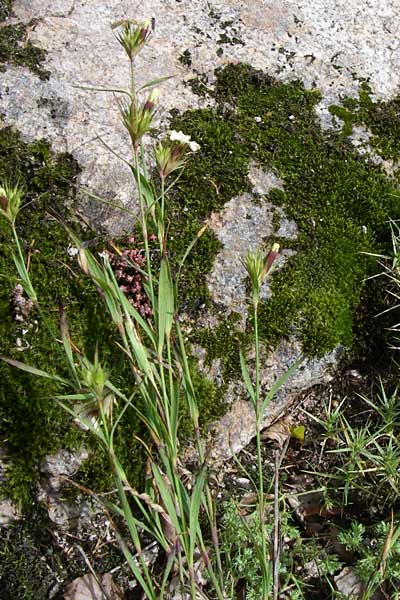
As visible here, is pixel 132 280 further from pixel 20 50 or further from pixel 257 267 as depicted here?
pixel 20 50

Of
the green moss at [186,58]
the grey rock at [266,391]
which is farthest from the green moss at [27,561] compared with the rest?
the green moss at [186,58]

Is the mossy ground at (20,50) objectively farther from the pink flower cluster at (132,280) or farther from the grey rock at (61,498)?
the grey rock at (61,498)

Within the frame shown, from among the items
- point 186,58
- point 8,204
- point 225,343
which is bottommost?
point 225,343

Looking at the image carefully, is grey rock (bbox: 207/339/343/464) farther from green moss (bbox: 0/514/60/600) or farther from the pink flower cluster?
green moss (bbox: 0/514/60/600)

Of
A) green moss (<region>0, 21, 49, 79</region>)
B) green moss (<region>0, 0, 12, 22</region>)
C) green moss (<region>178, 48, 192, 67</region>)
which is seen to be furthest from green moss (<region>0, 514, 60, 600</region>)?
green moss (<region>0, 0, 12, 22</region>)

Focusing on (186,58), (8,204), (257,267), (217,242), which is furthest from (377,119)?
(8,204)

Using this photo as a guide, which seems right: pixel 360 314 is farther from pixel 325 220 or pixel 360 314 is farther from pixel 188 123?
pixel 188 123
